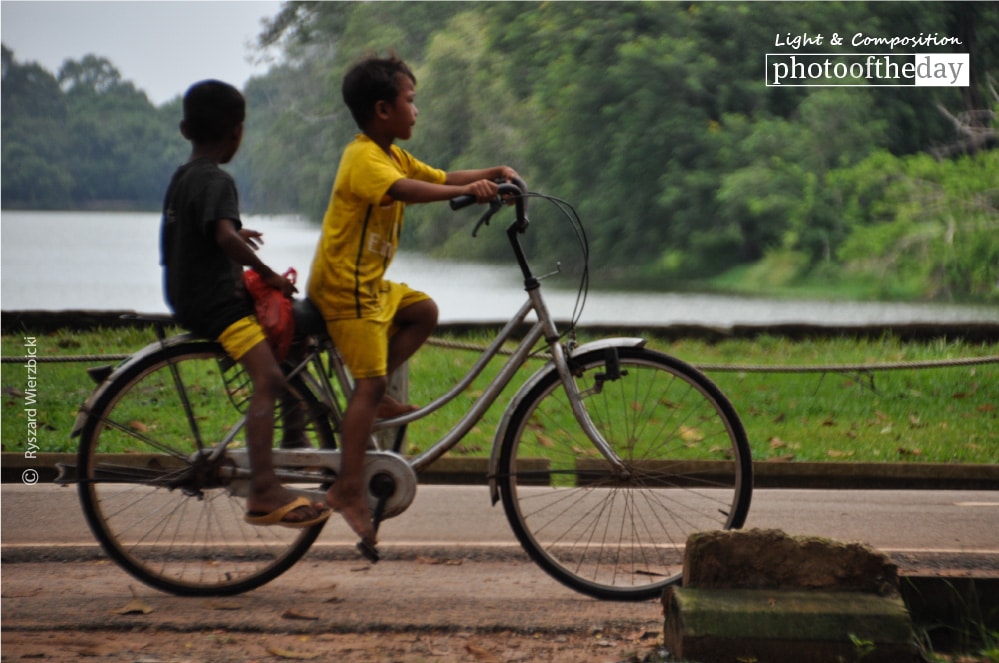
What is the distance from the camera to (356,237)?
395cm

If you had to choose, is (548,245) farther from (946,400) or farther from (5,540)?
(5,540)

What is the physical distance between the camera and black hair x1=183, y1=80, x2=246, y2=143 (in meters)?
3.97

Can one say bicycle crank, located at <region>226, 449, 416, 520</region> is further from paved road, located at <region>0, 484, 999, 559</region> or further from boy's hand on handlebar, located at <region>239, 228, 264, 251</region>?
paved road, located at <region>0, 484, 999, 559</region>

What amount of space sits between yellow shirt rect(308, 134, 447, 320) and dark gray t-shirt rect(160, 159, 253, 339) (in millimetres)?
290

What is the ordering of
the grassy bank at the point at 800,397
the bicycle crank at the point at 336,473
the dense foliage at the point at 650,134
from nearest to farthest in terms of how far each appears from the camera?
the bicycle crank at the point at 336,473 → the grassy bank at the point at 800,397 → the dense foliage at the point at 650,134

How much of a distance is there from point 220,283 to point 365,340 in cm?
54

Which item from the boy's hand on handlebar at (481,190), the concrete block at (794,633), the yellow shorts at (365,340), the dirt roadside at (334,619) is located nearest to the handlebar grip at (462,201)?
the boy's hand on handlebar at (481,190)

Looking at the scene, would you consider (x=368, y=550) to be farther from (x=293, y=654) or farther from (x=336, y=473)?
(x=293, y=654)

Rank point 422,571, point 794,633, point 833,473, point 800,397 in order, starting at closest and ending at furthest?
1. point 794,633
2. point 422,571
3. point 833,473
4. point 800,397

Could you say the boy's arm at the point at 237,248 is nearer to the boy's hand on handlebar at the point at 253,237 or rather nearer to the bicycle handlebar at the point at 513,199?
the boy's hand on handlebar at the point at 253,237

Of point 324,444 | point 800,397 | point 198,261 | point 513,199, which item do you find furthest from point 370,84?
point 800,397

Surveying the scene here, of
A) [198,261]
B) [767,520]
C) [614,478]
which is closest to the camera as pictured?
[198,261]

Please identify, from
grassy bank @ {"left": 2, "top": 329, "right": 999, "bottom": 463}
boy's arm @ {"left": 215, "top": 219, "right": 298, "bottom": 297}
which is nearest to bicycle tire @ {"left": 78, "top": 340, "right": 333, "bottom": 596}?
boy's arm @ {"left": 215, "top": 219, "right": 298, "bottom": 297}

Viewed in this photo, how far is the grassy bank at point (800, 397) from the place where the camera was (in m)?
7.21
